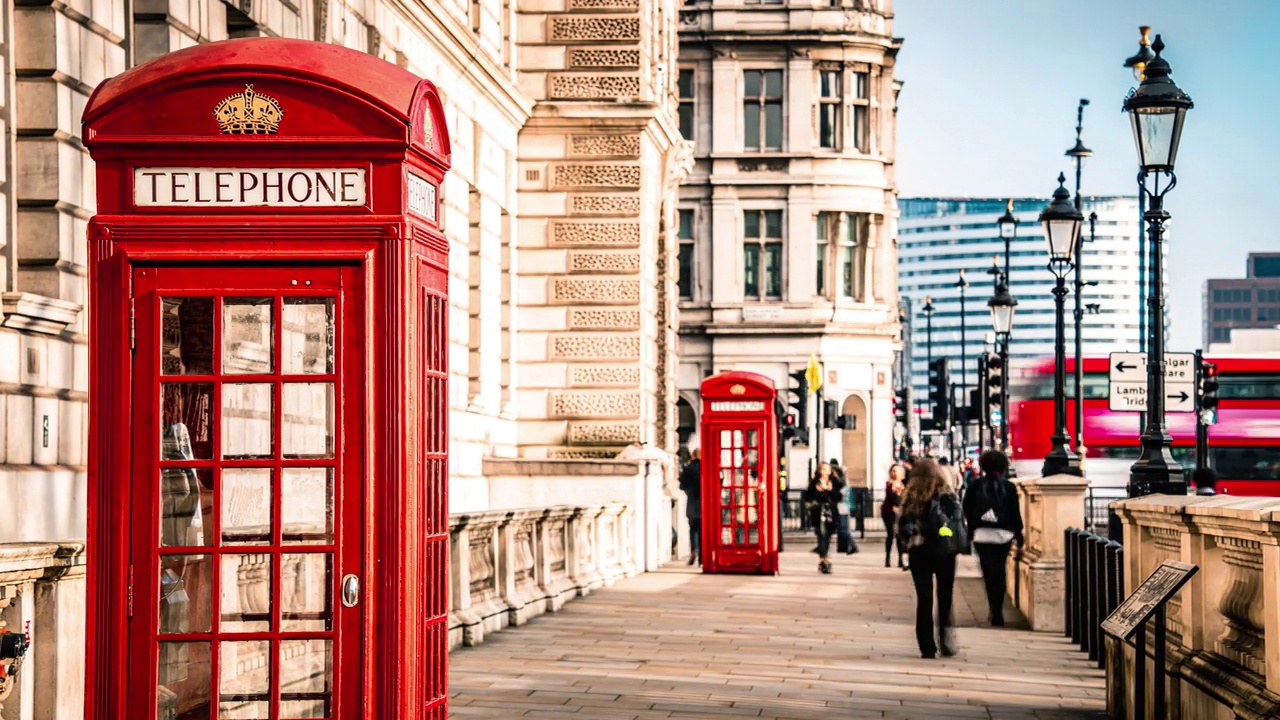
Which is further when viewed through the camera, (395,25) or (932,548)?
(395,25)

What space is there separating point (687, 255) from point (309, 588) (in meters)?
50.1

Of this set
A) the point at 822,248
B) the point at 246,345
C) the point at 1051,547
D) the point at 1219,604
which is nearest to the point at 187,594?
the point at 246,345

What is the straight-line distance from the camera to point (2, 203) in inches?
466

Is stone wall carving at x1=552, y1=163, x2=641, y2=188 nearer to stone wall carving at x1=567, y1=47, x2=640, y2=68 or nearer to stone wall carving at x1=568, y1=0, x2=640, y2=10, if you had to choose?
stone wall carving at x1=567, y1=47, x2=640, y2=68

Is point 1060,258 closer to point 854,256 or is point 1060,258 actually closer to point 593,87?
point 593,87

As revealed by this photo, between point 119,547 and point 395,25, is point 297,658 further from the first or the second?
point 395,25

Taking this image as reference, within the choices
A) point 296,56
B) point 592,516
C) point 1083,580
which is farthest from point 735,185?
point 296,56

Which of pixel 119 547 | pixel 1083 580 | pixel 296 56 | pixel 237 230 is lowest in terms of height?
pixel 1083 580

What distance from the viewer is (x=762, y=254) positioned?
184 feet

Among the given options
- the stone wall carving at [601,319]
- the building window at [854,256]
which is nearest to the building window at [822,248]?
the building window at [854,256]

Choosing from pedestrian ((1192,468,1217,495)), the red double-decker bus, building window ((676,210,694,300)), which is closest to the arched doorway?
building window ((676,210,694,300))

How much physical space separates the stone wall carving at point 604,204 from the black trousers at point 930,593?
12151 mm

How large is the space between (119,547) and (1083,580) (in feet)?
35.8

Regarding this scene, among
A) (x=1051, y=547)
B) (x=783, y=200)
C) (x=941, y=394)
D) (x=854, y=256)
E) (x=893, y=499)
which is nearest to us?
(x=1051, y=547)
